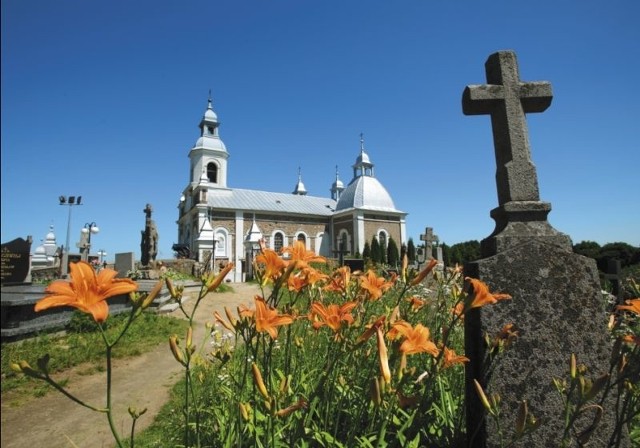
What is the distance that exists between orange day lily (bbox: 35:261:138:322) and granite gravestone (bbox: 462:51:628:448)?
1758 millimetres

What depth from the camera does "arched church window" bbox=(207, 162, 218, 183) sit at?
111 feet

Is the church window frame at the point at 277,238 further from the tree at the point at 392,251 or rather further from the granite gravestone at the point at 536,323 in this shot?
the granite gravestone at the point at 536,323

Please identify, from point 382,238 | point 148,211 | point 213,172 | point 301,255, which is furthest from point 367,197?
point 301,255

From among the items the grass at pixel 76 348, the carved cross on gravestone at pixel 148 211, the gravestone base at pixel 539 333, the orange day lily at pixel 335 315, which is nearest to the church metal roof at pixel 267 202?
the carved cross on gravestone at pixel 148 211

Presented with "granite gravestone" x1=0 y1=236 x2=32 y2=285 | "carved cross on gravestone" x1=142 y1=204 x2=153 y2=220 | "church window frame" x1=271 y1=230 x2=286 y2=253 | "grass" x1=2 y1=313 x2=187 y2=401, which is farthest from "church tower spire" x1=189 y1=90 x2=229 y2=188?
"grass" x1=2 y1=313 x2=187 y2=401

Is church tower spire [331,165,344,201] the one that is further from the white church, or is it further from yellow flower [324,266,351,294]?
→ yellow flower [324,266,351,294]

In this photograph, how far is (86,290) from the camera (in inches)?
40.8

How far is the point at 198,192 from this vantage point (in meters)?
30.0

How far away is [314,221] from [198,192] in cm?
1154

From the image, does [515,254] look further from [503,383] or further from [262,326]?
[262,326]

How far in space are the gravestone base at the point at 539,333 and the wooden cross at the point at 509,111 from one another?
1.65 ft

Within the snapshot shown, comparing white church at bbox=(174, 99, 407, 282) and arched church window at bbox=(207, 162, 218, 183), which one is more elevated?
arched church window at bbox=(207, 162, 218, 183)

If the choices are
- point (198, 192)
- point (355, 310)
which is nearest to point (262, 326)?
point (355, 310)

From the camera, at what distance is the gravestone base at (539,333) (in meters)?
1.86
